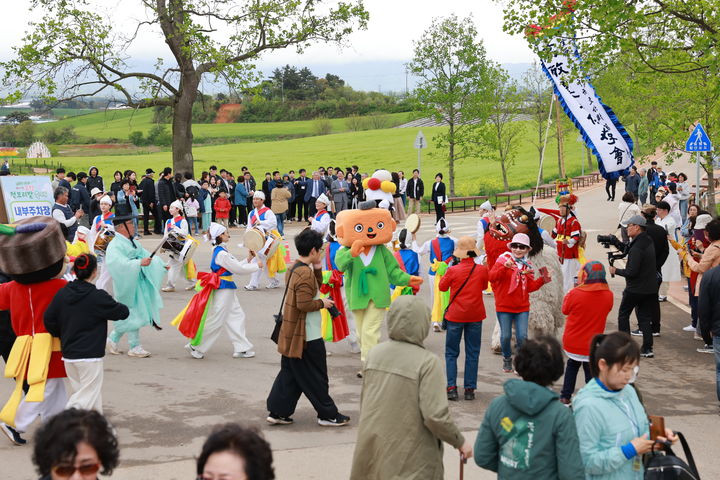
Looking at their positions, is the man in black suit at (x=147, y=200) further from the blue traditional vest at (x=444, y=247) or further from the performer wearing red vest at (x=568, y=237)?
the blue traditional vest at (x=444, y=247)

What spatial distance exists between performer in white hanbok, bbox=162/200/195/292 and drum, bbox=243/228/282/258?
1127mm

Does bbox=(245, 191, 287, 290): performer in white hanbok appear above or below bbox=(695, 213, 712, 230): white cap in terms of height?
below

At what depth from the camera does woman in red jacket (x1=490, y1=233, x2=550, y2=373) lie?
940 centimetres

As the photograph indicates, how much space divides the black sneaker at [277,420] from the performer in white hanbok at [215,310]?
2.61m

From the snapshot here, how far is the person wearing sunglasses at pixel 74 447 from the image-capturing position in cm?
330

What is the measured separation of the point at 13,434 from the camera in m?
7.54

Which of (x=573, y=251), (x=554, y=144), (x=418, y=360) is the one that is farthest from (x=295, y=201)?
(x=554, y=144)

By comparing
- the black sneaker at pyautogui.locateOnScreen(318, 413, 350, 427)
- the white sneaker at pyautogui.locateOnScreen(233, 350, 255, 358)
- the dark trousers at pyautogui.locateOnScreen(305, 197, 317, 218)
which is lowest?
the dark trousers at pyautogui.locateOnScreen(305, 197, 317, 218)

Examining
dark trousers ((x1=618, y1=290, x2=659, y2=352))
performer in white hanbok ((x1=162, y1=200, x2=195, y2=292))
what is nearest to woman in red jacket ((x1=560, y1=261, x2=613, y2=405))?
dark trousers ((x1=618, y1=290, x2=659, y2=352))

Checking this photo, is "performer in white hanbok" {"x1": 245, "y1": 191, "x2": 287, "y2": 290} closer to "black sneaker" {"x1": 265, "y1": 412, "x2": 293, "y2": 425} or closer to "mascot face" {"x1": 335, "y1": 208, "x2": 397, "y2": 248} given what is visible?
"mascot face" {"x1": 335, "y1": 208, "x2": 397, "y2": 248}

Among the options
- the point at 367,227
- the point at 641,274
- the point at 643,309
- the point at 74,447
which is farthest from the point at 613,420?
the point at 643,309

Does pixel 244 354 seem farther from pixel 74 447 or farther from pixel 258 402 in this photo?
pixel 74 447

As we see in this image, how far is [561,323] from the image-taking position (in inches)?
404

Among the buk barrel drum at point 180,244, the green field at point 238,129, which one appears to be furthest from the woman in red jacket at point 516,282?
the green field at point 238,129
